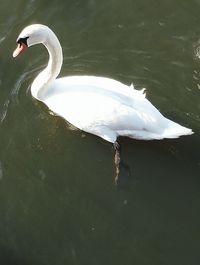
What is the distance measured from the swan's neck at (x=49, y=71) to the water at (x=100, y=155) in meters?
0.31

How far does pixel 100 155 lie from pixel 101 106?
60 centimetres

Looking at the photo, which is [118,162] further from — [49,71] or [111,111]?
[49,71]

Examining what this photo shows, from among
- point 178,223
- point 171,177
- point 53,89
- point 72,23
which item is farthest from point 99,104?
point 72,23

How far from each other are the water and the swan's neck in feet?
1.02

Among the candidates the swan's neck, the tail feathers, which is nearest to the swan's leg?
the tail feathers

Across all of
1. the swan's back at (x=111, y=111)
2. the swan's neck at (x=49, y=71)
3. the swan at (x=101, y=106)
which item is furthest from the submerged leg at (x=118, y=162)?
the swan's neck at (x=49, y=71)

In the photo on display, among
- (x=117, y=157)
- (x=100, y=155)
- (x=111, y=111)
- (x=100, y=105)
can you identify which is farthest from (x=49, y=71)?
(x=117, y=157)

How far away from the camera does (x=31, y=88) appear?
285 inches

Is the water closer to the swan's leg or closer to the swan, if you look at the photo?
the swan's leg

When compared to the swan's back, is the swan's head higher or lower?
higher

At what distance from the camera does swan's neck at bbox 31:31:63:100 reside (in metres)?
6.62

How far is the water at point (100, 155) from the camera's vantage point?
6.13 meters

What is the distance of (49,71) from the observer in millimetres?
6871

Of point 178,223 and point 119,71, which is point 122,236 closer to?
point 178,223
